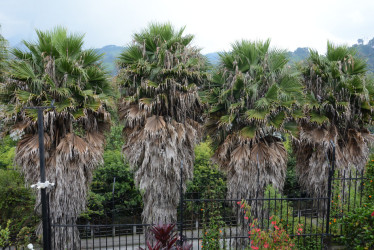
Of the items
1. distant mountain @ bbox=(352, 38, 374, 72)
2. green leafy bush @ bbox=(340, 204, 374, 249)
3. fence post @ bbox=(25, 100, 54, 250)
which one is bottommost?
green leafy bush @ bbox=(340, 204, 374, 249)

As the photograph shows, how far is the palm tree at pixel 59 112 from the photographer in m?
5.73

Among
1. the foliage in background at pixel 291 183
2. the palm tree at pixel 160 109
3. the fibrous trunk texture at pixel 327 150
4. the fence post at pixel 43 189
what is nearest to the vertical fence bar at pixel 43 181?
the fence post at pixel 43 189

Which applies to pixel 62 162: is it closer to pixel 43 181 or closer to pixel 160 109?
pixel 43 181

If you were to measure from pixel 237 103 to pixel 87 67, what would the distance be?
10.9ft

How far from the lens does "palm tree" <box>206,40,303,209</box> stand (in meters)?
6.35

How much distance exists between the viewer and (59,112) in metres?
5.72

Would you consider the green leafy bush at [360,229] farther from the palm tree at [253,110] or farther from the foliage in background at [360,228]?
the palm tree at [253,110]

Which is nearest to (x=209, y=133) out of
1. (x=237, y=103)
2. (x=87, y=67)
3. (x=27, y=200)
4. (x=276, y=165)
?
(x=237, y=103)

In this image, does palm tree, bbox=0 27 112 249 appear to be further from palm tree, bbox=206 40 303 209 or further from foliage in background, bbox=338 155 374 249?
foliage in background, bbox=338 155 374 249

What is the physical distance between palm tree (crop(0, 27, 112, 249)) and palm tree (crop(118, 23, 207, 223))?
69 cm

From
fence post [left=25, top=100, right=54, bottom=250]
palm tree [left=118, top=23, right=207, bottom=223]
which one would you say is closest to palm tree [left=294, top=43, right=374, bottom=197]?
palm tree [left=118, top=23, right=207, bottom=223]

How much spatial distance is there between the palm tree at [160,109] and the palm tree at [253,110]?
2.05 feet

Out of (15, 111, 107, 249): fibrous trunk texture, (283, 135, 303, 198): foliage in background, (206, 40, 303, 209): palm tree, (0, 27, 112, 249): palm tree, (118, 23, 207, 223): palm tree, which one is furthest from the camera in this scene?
(283, 135, 303, 198): foliage in background

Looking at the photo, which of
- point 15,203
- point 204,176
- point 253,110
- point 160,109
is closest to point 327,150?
point 253,110
